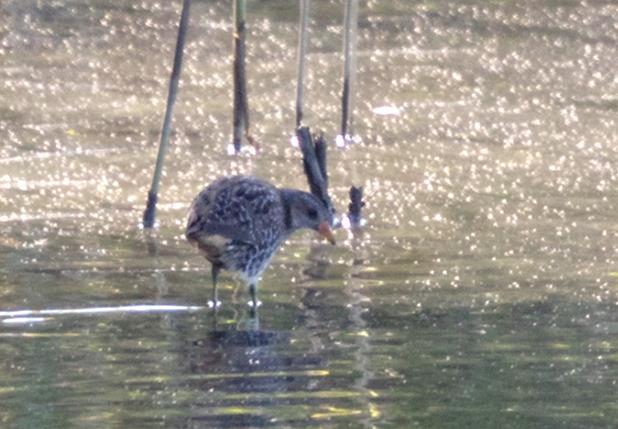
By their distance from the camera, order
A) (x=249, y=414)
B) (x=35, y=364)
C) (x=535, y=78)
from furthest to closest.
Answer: (x=535, y=78) → (x=35, y=364) → (x=249, y=414)

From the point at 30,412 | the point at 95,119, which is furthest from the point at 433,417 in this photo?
the point at 95,119

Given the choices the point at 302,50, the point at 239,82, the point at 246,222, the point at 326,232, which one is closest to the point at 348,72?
the point at 302,50

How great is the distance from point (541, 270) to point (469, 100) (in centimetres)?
577

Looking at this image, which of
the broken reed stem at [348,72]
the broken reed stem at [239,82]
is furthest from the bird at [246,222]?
the broken reed stem at [348,72]

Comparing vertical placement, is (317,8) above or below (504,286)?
above

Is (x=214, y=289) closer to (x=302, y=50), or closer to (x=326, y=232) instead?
(x=326, y=232)

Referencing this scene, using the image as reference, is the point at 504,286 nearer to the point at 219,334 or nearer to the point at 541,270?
the point at 541,270

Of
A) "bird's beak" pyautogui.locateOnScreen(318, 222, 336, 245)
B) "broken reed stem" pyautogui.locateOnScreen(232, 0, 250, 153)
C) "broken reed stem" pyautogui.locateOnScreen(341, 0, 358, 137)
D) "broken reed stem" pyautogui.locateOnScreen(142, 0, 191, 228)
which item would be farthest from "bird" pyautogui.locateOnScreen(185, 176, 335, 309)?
"broken reed stem" pyautogui.locateOnScreen(341, 0, 358, 137)

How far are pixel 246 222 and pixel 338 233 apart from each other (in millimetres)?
1745

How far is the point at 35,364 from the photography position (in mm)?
8102

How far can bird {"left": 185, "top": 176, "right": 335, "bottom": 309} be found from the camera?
941 centimetres

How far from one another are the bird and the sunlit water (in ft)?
0.83

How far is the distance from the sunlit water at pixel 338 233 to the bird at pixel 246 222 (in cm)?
25

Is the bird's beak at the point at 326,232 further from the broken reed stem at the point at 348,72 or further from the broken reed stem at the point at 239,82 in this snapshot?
the broken reed stem at the point at 348,72
